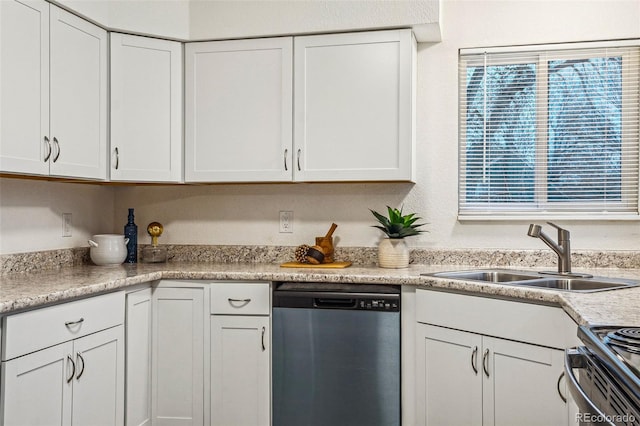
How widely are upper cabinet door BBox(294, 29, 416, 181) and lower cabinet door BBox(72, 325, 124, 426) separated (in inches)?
47.1

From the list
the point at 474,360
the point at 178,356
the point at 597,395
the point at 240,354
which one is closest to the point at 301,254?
the point at 240,354

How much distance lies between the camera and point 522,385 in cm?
222

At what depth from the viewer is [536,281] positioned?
101 inches

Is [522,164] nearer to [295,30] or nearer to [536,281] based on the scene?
[536,281]

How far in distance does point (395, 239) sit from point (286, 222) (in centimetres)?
69

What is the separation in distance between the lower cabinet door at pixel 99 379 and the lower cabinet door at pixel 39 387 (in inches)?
2.3

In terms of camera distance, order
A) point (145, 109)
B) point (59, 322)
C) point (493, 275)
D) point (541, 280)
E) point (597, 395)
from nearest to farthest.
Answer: point (597, 395), point (59, 322), point (541, 280), point (493, 275), point (145, 109)

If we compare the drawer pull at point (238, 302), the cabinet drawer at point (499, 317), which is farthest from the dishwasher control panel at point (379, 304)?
the drawer pull at point (238, 302)

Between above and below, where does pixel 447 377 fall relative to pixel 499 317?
below

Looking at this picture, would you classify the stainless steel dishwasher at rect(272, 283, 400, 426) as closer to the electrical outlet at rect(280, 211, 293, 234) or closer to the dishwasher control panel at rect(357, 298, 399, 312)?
the dishwasher control panel at rect(357, 298, 399, 312)

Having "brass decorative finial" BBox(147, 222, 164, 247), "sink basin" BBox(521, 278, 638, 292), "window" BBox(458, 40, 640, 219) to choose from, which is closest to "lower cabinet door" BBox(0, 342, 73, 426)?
"brass decorative finial" BBox(147, 222, 164, 247)

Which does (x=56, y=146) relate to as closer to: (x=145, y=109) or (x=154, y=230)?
(x=145, y=109)

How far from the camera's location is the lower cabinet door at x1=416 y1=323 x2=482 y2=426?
Answer: 2.39 m

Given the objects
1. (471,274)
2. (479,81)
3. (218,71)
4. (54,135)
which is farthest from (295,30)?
(471,274)
